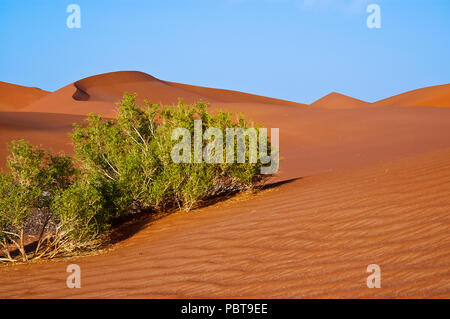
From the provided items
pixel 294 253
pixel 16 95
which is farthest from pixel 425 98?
pixel 294 253

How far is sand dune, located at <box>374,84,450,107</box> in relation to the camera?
62.0 meters

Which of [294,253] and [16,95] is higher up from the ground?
[16,95]

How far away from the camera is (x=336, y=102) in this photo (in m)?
84.1

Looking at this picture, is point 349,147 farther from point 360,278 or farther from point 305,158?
point 360,278

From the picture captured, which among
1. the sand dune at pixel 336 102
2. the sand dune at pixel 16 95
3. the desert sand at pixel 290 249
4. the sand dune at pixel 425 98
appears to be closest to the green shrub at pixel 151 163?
the desert sand at pixel 290 249

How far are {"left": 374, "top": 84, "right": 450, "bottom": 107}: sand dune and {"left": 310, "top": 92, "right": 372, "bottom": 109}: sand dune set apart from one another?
5.08 metres

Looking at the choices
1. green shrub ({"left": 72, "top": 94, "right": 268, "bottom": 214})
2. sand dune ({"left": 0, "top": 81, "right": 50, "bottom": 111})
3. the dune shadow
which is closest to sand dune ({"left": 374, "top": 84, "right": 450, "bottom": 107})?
A: the dune shadow

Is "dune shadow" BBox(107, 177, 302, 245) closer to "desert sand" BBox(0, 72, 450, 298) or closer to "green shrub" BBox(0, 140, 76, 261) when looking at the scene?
"desert sand" BBox(0, 72, 450, 298)

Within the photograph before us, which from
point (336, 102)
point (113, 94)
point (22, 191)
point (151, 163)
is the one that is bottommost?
point (22, 191)

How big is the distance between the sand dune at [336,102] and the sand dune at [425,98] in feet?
16.7

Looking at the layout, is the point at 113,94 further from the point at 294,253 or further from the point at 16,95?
the point at 294,253

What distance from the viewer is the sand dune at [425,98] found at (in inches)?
2441

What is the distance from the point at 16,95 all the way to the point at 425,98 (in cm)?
6377
